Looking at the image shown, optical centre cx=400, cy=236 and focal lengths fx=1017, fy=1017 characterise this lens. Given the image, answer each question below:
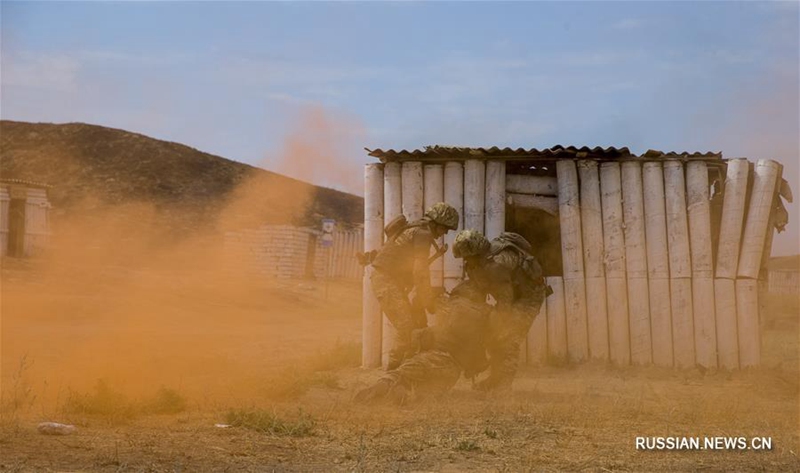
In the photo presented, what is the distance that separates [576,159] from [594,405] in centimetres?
452

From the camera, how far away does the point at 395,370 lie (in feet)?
34.3

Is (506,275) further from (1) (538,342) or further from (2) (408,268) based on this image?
(1) (538,342)

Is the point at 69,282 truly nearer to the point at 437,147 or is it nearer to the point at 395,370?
the point at 437,147

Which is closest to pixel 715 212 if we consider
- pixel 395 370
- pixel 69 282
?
pixel 395 370

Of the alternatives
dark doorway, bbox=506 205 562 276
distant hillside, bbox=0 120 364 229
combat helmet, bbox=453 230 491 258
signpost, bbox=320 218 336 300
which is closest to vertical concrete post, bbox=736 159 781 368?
dark doorway, bbox=506 205 562 276

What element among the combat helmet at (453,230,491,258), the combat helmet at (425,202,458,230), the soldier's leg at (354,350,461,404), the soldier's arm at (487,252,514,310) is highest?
the combat helmet at (425,202,458,230)

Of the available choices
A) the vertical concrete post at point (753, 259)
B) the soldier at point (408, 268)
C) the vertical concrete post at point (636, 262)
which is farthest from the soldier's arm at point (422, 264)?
the vertical concrete post at point (753, 259)

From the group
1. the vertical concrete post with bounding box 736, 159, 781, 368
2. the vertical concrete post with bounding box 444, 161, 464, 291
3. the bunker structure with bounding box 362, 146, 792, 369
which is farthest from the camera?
the vertical concrete post with bounding box 444, 161, 464, 291

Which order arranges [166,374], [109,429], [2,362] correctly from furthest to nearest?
[2,362] → [166,374] → [109,429]

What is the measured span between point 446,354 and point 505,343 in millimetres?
835

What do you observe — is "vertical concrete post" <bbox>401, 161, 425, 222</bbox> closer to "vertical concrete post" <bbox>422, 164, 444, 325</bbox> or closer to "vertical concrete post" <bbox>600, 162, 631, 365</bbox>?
"vertical concrete post" <bbox>422, 164, 444, 325</bbox>

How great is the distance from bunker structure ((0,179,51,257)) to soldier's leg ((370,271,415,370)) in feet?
75.7

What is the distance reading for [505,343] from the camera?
11289 mm

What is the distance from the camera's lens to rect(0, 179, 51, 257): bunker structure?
32.2 metres
